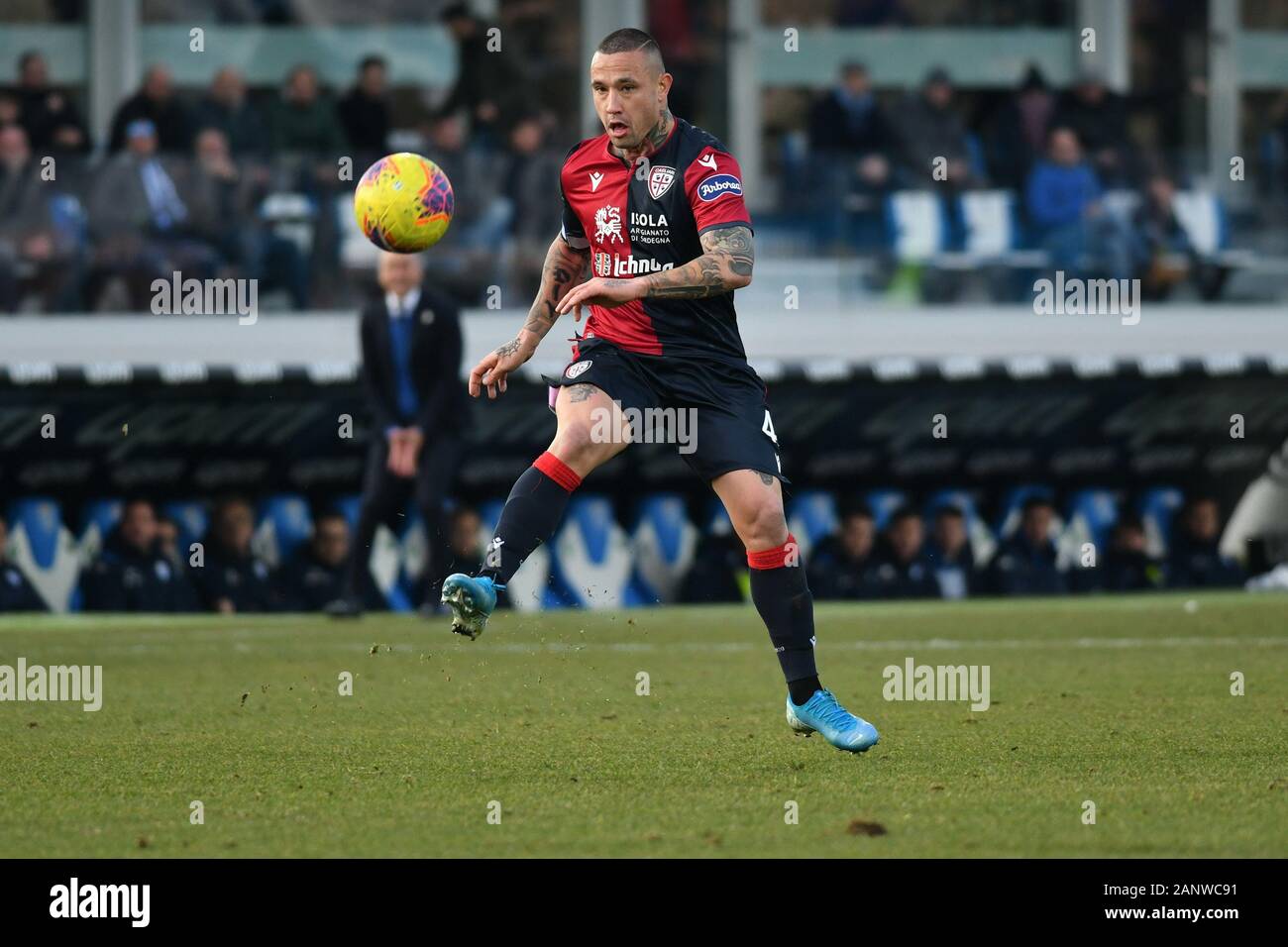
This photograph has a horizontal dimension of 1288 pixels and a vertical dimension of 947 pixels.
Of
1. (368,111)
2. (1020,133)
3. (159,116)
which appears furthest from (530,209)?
(1020,133)

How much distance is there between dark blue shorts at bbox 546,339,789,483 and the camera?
6.90 metres

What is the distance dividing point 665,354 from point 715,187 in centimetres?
55

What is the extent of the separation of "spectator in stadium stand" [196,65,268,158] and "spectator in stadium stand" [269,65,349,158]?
11cm

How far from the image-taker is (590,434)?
6.89 meters

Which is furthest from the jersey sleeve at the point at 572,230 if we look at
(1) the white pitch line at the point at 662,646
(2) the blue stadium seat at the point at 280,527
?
(2) the blue stadium seat at the point at 280,527

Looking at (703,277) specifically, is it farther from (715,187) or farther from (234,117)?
(234,117)

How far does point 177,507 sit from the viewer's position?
48.5 feet

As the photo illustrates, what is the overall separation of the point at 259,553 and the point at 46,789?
27.4ft

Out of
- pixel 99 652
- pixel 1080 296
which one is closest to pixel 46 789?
pixel 99 652

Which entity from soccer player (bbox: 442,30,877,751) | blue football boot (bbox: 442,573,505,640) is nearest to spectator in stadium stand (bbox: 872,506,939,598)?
soccer player (bbox: 442,30,877,751)

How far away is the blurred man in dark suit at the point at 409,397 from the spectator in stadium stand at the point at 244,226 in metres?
2.23

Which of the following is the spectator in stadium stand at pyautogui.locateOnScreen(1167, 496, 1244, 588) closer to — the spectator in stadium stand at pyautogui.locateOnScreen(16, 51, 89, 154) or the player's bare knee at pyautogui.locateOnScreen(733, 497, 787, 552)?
the spectator in stadium stand at pyautogui.locateOnScreen(16, 51, 89, 154)

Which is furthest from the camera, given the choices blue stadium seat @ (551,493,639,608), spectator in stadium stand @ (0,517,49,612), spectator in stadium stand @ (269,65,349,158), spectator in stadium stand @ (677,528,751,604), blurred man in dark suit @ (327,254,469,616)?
spectator in stadium stand @ (269,65,349,158)

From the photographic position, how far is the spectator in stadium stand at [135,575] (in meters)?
14.4
